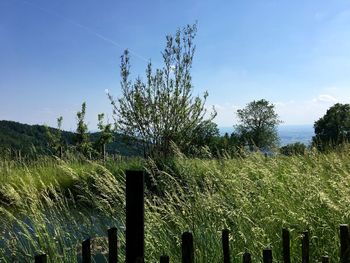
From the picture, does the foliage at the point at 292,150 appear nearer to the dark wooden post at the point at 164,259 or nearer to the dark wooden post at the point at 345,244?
the dark wooden post at the point at 345,244

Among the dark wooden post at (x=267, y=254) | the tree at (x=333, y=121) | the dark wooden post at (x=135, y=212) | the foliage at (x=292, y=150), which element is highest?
the tree at (x=333, y=121)

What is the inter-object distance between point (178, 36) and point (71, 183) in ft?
20.3

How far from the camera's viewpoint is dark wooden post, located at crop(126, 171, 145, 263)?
1.84 metres

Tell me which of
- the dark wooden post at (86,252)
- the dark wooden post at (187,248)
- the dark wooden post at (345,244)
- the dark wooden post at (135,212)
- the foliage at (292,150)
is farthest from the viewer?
the foliage at (292,150)

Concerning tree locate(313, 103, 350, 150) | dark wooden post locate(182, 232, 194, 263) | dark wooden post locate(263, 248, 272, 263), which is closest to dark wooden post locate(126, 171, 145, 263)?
dark wooden post locate(182, 232, 194, 263)

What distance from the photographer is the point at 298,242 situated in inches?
129

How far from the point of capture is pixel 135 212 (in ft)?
6.05

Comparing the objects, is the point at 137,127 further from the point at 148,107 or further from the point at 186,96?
the point at 186,96

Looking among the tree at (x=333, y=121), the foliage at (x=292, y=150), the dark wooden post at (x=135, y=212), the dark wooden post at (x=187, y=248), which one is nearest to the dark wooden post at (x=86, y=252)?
the dark wooden post at (x=135, y=212)

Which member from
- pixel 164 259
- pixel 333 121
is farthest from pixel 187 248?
pixel 333 121

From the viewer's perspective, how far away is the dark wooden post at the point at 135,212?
6.03 ft

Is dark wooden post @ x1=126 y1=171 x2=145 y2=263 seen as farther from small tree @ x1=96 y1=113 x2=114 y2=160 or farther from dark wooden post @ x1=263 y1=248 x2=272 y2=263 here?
small tree @ x1=96 y1=113 x2=114 y2=160

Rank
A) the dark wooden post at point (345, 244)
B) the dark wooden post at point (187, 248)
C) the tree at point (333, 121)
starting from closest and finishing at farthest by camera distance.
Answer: the dark wooden post at point (187, 248), the dark wooden post at point (345, 244), the tree at point (333, 121)

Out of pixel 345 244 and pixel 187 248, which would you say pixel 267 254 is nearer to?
pixel 187 248
